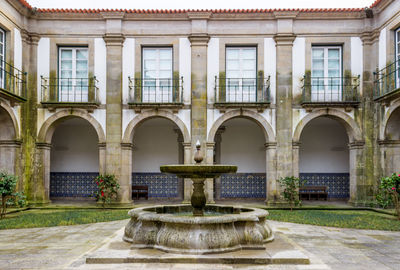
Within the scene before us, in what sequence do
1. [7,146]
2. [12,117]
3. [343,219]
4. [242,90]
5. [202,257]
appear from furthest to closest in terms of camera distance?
[242,90], [7,146], [12,117], [343,219], [202,257]

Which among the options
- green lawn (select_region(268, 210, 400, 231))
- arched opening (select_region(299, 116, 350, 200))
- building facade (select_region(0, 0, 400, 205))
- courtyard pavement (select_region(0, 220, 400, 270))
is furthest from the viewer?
arched opening (select_region(299, 116, 350, 200))

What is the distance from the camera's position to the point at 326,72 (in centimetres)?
1155

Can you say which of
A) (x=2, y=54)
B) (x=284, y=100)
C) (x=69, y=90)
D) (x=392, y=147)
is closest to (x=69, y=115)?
(x=69, y=90)

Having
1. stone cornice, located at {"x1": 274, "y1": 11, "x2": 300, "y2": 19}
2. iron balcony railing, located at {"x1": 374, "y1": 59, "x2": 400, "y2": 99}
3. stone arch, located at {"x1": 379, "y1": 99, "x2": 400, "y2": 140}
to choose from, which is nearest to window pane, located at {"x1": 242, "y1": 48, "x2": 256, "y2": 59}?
stone cornice, located at {"x1": 274, "y1": 11, "x2": 300, "y2": 19}

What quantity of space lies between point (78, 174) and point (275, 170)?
7154mm

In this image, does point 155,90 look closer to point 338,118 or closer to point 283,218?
point 283,218

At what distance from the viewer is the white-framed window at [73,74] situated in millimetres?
11508

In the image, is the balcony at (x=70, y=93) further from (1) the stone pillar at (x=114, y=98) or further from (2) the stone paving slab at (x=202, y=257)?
(2) the stone paving slab at (x=202, y=257)

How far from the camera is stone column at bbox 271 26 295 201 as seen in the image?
1123 centimetres

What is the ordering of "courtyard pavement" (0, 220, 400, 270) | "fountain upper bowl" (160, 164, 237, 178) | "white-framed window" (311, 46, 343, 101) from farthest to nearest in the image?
"white-framed window" (311, 46, 343, 101) → "fountain upper bowl" (160, 164, 237, 178) → "courtyard pavement" (0, 220, 400, 270)

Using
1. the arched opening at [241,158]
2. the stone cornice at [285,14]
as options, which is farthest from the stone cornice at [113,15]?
the arched opening at [241,158]

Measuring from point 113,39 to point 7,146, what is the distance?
14.5ft

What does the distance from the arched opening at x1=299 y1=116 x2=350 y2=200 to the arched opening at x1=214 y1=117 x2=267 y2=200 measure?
1.57m

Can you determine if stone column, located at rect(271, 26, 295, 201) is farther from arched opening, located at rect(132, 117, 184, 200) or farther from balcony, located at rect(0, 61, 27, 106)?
balcony, located at rect(0, 61, 27, 106)
